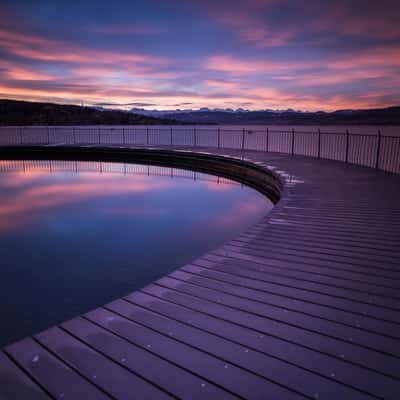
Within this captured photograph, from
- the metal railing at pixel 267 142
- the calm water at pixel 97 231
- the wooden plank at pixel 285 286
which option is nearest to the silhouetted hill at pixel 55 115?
the metal railing at pixel 267 142

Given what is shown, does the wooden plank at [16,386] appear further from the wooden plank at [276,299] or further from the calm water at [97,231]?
the calm water at [97,231]

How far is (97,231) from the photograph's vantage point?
280 inches

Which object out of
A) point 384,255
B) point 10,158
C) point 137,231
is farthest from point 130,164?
point 384,255

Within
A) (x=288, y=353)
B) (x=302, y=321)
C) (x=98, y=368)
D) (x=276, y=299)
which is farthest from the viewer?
(x=276, y=299)

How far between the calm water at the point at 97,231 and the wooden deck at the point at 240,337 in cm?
219

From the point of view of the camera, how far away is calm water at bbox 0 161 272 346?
436 centimetres

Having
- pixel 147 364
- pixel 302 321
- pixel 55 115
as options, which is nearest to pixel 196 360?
pixel 147 364

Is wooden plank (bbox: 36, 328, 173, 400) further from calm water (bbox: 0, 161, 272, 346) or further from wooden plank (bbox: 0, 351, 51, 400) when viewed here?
calm water (bbox: 0, 161, 272, 346)

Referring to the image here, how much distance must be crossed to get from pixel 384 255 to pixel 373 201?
267 centimetres

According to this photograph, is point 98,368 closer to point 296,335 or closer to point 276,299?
point 296,335

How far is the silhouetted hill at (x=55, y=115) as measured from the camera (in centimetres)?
6351

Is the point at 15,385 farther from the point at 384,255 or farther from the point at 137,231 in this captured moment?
the point at 137,231

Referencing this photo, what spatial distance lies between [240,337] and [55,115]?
85003 mm

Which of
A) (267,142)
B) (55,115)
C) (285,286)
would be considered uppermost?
(55,115)
